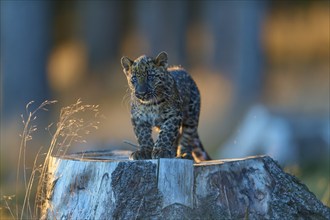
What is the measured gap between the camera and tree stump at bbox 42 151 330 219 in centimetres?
624

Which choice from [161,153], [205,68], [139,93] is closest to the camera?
[161,153]

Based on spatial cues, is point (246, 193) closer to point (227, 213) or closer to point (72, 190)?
point (227, 213)

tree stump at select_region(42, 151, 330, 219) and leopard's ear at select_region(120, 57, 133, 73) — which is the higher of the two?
leopard's ear at select_region(120, 57, 133, 73)

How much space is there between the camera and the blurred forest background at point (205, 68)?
1359cm

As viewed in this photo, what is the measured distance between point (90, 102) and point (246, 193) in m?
17.3

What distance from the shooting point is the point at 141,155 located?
22.9ft

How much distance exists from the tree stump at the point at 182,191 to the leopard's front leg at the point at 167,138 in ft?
1.63

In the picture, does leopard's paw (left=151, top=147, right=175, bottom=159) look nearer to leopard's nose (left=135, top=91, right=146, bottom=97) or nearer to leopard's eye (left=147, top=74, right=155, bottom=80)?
leopard's nose (left=135, top=91, right=146, bottom=97)

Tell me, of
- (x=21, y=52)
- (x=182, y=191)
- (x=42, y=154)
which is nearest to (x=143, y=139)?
(x=42, y=154)

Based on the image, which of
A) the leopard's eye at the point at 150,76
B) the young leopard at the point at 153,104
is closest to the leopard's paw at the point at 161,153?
the young leopard at the point at 153,104

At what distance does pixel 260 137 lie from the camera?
13438 mm

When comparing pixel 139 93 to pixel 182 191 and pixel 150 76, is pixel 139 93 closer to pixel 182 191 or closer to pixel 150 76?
pixel 150 76

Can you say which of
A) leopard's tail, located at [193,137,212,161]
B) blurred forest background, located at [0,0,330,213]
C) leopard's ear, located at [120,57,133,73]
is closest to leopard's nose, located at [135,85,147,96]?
leopard's ear, located at [120,57,133,73]

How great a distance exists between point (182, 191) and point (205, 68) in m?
17.7
